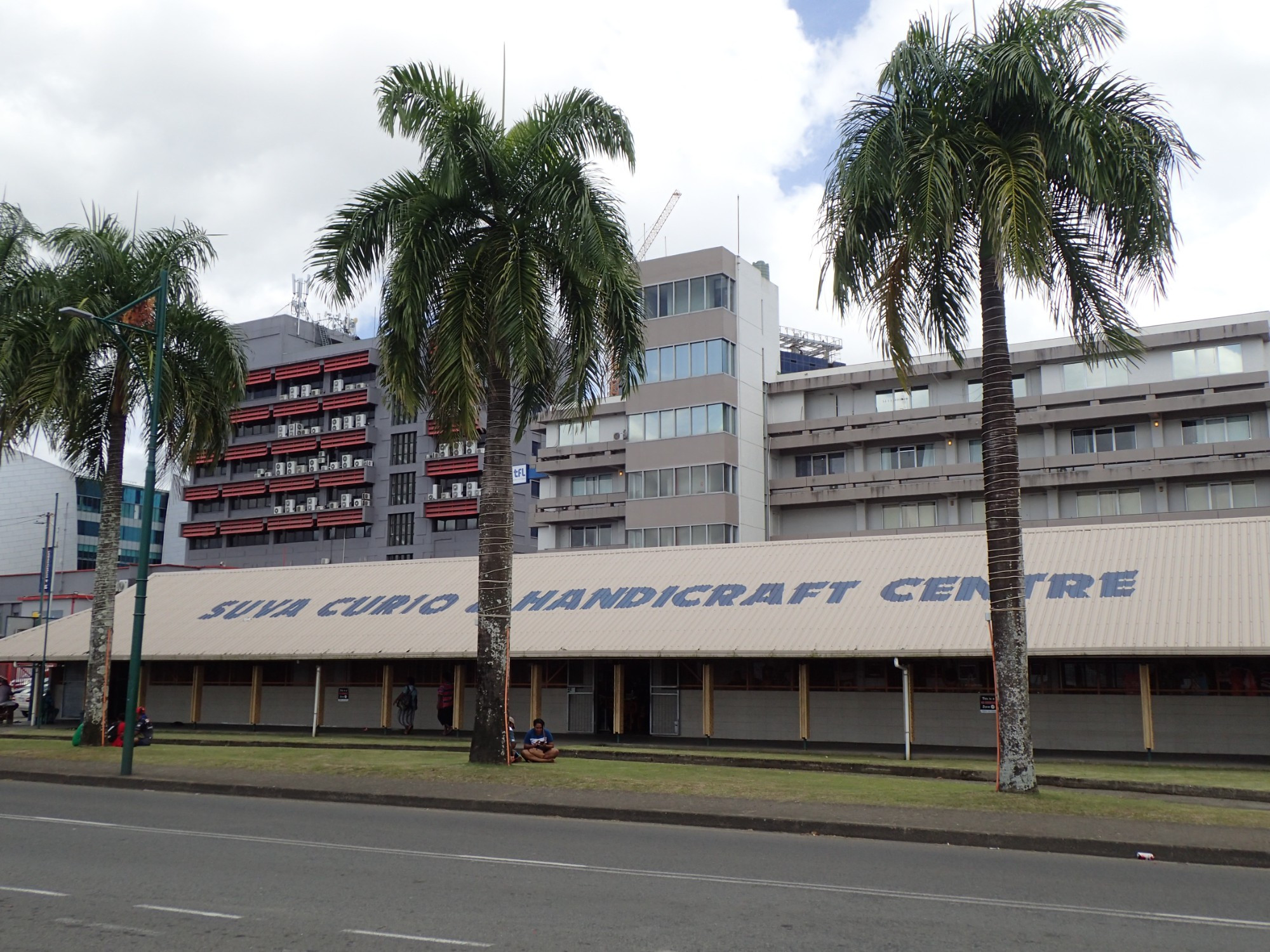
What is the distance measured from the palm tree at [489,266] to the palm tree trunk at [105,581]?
30.0 ft

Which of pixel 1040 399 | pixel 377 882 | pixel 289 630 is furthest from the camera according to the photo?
pixel 1040 399

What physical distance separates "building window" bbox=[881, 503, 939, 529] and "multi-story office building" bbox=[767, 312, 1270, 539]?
81mm

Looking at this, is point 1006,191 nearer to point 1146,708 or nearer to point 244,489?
point 1146,708

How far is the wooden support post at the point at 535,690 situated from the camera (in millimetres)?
31250

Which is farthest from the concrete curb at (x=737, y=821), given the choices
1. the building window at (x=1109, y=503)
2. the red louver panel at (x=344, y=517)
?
the red louver panel at (x=344, y=517)

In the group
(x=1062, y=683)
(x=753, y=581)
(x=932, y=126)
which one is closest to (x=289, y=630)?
(x=753, y=581)

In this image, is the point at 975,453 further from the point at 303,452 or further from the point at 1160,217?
the point at 303,452

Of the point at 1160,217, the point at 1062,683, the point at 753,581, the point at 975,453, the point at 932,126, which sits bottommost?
the point at 1062,683

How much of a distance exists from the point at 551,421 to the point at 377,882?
64186 millimetres

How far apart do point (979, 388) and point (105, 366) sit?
4802 cm

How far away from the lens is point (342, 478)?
3568 inches

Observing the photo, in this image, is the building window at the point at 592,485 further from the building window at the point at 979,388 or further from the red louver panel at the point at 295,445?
the red louver panel at the point at 295,445

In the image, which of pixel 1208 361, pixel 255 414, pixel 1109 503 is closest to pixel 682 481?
pixel 1109 503

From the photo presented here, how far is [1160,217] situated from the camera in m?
17.0
